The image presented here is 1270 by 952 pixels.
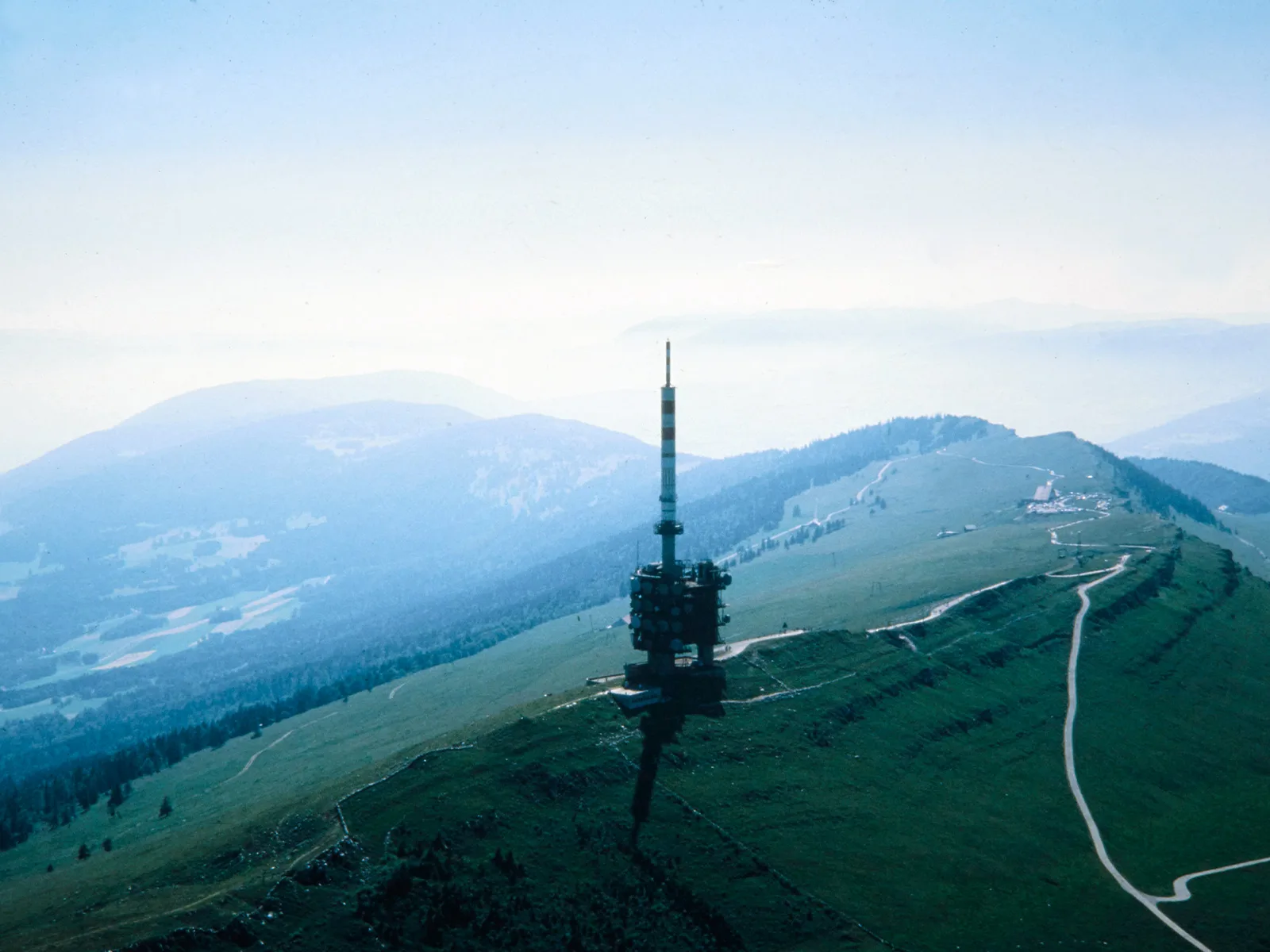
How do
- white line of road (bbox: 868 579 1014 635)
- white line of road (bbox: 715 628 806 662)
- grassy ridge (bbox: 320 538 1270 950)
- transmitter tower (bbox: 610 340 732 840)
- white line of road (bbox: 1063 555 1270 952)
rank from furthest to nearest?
white line of road (bbox: 868 579 1014 635) → white line of road (bbox: 715 628 806 662) → transmitter tower (bbox: 610 340 732 840) → white line of road (bbox: 1063 555 1270 952) → grassy ridge (bbox: 320 538 1270 950)

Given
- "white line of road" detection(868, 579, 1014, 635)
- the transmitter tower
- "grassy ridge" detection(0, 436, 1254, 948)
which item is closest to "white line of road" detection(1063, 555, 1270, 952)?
"grassy ridge" detection(0, 436, 1254, 948)

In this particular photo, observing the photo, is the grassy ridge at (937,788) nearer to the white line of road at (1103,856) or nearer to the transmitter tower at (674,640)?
the white line of road at (1103,856)

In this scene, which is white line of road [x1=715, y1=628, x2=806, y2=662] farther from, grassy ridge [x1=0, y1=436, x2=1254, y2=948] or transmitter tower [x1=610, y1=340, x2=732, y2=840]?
transmitter tower [x1=610, y1=340, x2=732, y2=840]

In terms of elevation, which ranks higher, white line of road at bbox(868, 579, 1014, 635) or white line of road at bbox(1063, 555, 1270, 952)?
white line of road at bbox(868, 579, 1014, 635)

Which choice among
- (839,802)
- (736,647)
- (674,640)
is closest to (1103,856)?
(839,802)

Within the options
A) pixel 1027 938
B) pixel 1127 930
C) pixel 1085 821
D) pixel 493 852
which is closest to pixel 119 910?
pixel 493 852

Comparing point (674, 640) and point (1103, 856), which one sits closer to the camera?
point (1103, 856)

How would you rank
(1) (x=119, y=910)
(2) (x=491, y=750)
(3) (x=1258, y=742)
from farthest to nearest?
(3) (x=1258, y=742), (2) (x=491, y=750), (1) (x=119, y=910)

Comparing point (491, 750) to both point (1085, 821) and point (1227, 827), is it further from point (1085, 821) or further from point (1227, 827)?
point (1227, 827)

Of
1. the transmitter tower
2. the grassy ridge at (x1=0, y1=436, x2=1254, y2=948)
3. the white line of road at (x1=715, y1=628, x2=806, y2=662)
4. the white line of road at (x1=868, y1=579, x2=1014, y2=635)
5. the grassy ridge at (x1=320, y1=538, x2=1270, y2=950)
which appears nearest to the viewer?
the grassy ridge at (x1=0, y1=436, x2=1254, y2=948)

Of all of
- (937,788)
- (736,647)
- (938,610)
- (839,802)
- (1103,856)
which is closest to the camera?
(1103,856)

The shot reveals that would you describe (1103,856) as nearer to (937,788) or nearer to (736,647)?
(937,788)
